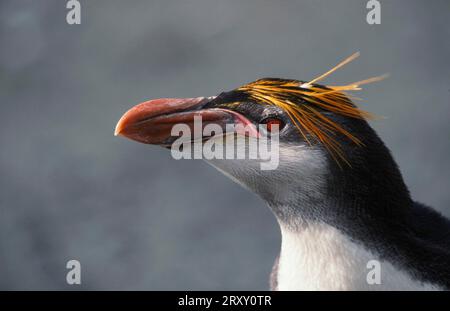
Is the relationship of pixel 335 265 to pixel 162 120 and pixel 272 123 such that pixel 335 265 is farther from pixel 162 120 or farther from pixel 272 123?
pixel 162 120

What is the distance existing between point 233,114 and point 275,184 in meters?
0.12

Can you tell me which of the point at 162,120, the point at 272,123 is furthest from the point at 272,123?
the point at 162,120

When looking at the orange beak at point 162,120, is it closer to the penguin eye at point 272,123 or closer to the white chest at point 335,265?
the penguin eye at point 272,123

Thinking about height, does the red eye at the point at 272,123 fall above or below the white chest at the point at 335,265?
above

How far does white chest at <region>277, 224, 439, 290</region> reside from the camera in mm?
1029

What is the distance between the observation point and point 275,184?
1027 millimetres

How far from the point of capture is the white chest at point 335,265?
1029 millimetres

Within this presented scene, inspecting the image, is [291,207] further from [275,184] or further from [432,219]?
[432,219]

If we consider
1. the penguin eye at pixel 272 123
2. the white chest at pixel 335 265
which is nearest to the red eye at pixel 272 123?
the penguin eye at pixel 272 123

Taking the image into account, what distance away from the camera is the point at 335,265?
3.41ft

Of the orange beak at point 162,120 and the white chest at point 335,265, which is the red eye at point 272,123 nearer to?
the orange beak at point 162,120

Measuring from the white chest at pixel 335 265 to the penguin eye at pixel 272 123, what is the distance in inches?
6.0

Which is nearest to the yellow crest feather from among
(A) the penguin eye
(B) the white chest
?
(A) the penguin eye
